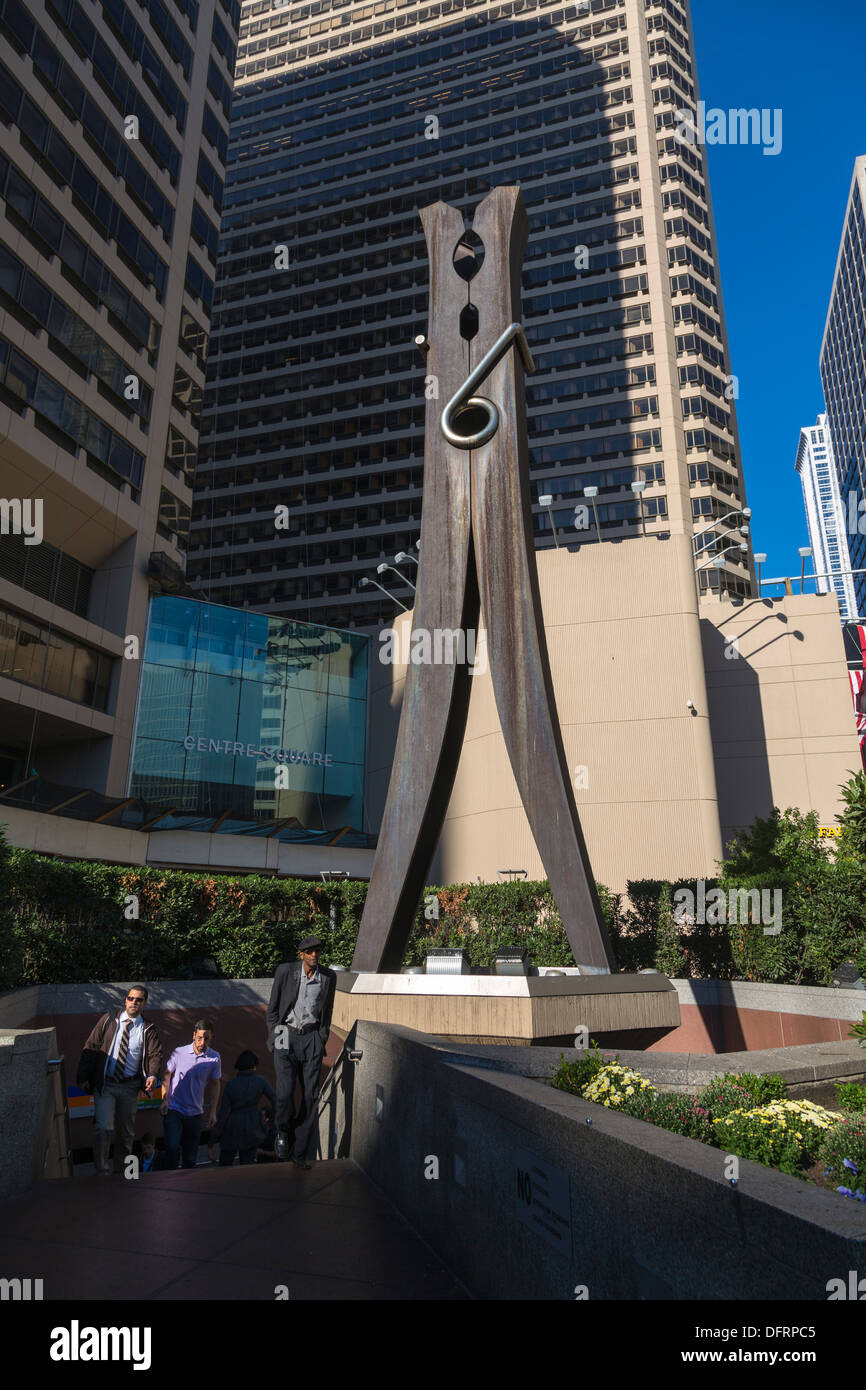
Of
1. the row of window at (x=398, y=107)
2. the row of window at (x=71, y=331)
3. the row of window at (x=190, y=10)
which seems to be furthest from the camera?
the row of window at (x=398, y=107)

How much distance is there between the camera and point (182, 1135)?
8.34 m

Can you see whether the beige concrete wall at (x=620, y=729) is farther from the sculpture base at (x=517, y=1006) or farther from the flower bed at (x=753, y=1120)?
the flower bed at (x=753, y=1120)

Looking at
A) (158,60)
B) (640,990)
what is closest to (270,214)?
(158,60)

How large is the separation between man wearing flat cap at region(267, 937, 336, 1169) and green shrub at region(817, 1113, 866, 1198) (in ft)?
12.4

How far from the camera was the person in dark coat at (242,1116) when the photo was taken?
27.3 ft

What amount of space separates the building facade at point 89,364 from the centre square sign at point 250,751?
2.37m

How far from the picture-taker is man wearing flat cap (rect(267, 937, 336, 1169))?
6.99m

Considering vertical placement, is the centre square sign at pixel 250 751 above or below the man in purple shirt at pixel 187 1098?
above

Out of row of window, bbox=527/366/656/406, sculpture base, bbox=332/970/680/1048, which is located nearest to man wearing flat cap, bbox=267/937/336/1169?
sculpture base, bbox=332/970/680/1048

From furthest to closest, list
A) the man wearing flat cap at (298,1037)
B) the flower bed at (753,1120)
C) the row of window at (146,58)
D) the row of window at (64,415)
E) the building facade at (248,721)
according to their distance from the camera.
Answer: the row of window at (146,58) → the building facade at (248,721) → the row of window at (64,415) → the man wearing flat cap at (298,1037) → the flower bed at (753,1120)

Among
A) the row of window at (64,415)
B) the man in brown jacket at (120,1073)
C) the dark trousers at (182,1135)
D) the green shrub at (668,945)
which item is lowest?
the dark trousers at (182,1135)

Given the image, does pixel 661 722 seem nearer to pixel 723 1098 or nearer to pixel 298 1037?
pixel 298 1037

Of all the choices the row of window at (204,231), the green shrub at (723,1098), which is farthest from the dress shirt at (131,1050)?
the row of window at (204,231)

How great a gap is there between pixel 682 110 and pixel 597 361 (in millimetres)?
22594
